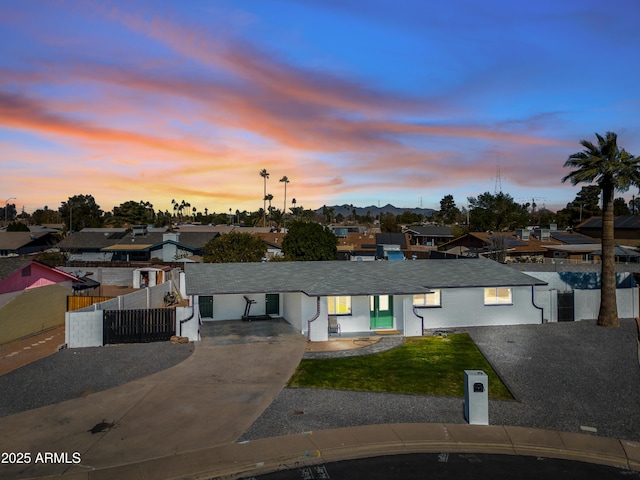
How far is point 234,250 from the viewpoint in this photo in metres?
43.9

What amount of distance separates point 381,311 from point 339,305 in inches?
88.4

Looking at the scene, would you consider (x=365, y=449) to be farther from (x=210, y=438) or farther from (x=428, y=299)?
(x=428, y=299)

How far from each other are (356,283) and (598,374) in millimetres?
11353

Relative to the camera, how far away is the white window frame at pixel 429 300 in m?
26.1

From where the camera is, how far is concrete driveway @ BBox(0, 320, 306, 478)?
12094 millimetres

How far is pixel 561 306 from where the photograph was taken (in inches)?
1096

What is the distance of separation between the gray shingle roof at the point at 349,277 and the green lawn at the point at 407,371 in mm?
3672

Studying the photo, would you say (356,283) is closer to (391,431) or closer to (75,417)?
(391,431)

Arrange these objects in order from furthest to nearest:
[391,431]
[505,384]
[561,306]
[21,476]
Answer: [561,306]
[505,384]
[391,431]
[21,476]

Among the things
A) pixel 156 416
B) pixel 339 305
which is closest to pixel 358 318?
pixel 339 305

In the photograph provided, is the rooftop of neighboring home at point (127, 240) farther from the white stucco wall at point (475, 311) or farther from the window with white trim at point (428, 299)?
the white stucco wall at point (475, 311)

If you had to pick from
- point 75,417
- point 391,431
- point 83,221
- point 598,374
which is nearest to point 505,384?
point 598,374

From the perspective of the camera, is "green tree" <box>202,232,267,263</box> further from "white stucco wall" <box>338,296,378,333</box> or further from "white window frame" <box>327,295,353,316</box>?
"white stucco wall" <box>338,296,378,333</box>

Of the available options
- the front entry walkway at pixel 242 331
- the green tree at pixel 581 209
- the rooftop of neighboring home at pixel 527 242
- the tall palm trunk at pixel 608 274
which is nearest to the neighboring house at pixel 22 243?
the front entry walkway at pixel 242 331
